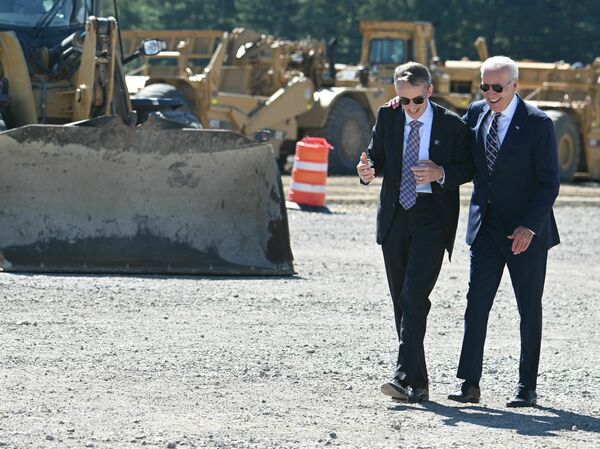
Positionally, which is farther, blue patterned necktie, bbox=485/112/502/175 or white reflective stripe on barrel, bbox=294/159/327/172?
white reflective stripe on barrel, bbox=294/159/327/172

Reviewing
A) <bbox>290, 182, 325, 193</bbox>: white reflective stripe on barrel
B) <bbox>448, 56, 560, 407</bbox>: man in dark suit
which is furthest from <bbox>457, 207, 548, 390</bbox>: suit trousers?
<bbox>290, 182, 325, 193</bbox>: white reflective stripe on barrel

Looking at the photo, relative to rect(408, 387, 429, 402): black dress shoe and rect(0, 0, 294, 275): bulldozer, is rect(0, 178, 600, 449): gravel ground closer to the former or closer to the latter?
rect(408, 387, 429, 402): black dress shoe

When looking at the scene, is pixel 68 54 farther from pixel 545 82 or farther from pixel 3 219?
pixel 545 82

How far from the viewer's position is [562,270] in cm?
1355

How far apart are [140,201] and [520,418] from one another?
18.8 ft

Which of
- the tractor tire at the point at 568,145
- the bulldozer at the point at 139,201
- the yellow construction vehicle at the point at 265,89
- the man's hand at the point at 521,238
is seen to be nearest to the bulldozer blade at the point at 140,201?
the bulldozer at the point at 139,201

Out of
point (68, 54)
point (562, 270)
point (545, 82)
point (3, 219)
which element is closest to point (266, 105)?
point (545, 82)

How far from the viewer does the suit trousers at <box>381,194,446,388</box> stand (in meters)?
7.09

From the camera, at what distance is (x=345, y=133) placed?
27.0m

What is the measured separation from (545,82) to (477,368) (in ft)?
75.5

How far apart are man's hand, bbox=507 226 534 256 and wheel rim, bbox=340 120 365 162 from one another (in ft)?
65.7

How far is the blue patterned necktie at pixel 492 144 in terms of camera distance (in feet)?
23.1

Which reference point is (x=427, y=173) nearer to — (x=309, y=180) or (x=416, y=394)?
(x=416, y=394)

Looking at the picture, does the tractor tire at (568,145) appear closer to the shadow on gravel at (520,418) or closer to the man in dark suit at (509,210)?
the man in dark suit at (509,210)
